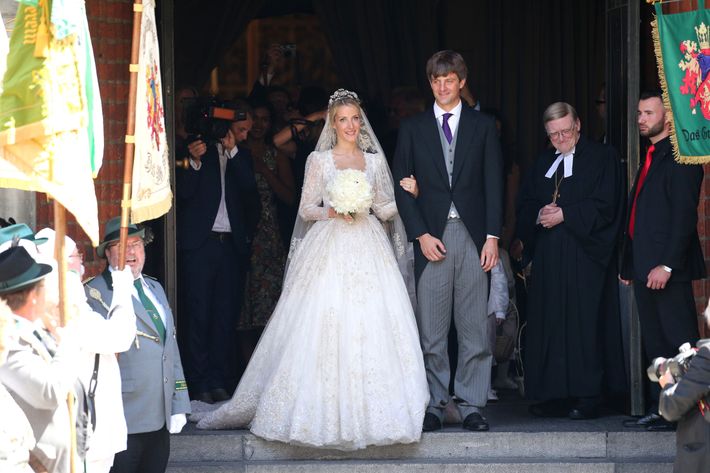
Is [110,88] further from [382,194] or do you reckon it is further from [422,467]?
[422,467]

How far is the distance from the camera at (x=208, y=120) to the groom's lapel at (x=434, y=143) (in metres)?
1.50

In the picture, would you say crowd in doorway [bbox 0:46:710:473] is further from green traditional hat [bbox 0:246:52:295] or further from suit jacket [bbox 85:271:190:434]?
green traditional hat [bbox 0:246:52:295]

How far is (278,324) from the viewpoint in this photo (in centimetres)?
863

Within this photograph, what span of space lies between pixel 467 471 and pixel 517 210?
190 centimetres

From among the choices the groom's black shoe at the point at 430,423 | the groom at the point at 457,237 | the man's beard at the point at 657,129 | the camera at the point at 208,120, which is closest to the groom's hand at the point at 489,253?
the groom at the point at 457,237

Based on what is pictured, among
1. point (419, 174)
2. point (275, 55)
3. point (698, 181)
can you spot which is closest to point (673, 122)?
point (698, 181)

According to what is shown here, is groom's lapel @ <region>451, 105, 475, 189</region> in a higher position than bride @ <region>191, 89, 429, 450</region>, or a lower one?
higher

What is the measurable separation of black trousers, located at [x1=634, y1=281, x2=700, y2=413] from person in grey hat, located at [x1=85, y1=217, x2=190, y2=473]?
292cm

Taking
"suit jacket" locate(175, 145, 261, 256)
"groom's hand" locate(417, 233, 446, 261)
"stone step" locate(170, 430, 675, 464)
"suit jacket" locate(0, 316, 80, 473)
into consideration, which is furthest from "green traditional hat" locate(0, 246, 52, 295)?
"suit jacket" locate(175, 145, 261, 256)

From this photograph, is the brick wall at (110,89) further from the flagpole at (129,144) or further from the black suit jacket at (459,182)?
the flagpole at (129,144)

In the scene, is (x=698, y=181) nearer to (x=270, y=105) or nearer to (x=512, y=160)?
(x=512, y=160)

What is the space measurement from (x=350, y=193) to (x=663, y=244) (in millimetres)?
1886

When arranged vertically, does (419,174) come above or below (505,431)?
above

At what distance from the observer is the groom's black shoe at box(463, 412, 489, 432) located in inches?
335
